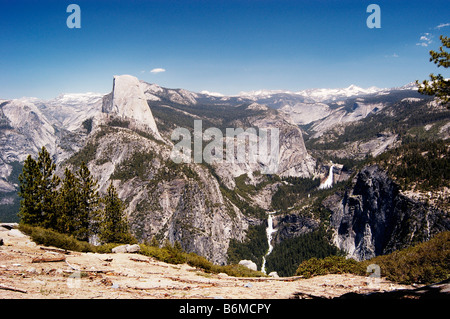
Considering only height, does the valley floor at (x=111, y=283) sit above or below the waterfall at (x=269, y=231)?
above

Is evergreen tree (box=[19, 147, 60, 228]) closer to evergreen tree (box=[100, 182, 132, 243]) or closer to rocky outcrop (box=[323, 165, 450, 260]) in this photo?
evergreen tree (box=[100, 182, 132, 243])

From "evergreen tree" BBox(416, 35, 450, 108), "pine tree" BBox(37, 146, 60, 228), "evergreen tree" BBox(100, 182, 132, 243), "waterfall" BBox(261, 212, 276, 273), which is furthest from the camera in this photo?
"waterfall" BBox(261, 212, 276, 273)

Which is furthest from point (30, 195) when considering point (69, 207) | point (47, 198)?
point (69, 207)

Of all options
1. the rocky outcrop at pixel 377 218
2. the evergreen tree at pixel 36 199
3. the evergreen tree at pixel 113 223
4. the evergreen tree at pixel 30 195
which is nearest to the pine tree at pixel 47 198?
the evergreen tree at pixel 36 199

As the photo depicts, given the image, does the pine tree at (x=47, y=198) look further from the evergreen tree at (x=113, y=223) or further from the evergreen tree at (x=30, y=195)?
the evergreen tree at (x=113, y=223)

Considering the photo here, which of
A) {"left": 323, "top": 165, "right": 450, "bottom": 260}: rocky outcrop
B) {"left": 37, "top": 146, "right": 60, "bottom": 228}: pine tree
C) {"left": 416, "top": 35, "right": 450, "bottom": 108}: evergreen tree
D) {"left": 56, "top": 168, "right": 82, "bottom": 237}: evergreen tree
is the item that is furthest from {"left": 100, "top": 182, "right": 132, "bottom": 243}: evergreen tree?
{"left": 323, "top": 165, "right": 450, "bottom": 260}: rocky outcrop

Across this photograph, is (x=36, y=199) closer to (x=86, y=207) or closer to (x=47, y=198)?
(x=47, y=198)
